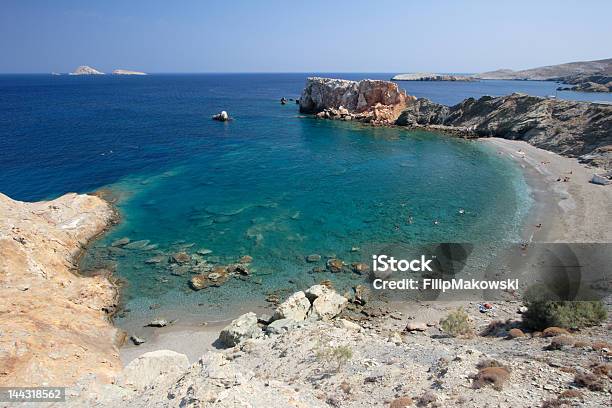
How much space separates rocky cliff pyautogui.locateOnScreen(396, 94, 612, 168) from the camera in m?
56.6

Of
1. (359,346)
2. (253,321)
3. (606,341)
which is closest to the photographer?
(606,341)

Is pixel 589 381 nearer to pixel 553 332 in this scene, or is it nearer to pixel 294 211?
pixel 553 332

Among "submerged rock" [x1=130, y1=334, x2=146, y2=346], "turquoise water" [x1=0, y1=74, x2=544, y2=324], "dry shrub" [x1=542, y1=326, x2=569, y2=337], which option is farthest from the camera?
"turquoise water" [x1=0, y1=74, x2=544, y2=324]

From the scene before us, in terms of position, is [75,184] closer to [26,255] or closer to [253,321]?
[26,255]

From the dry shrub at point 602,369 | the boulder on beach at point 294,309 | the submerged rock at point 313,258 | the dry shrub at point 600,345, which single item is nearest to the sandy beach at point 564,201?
the dry shrub at point 600,345

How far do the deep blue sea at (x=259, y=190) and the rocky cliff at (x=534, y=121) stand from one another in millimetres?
8430

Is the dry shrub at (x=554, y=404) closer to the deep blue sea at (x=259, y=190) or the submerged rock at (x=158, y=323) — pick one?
the deep blue sea at (x=259, y=190)

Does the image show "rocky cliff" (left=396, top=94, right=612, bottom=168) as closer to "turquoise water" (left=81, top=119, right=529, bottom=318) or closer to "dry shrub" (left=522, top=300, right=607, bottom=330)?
"turquoise water" (left=81, top=119, right=529, bottom=318)

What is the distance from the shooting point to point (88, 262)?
30.3 meters

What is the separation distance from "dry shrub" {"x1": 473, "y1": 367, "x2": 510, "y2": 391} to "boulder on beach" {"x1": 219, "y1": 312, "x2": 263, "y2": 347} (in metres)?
A: 12.3

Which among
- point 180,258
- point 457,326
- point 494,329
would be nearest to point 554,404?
point 457,326

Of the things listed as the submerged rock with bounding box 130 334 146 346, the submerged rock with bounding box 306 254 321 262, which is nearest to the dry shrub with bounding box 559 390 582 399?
the submerged rock with bounding box 306 254 321 262

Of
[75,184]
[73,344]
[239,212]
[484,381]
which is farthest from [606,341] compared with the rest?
[75,184]

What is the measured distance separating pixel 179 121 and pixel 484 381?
89944 mm
